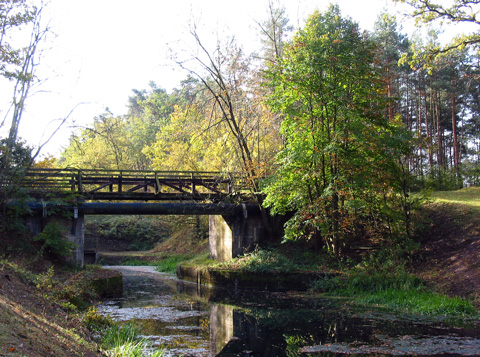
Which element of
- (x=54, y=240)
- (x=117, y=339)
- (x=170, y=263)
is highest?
(x=54, y=240)

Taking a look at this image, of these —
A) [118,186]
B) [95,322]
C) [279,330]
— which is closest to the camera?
[95,322]

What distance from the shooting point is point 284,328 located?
11.3 metres

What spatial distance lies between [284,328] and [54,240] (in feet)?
32.0

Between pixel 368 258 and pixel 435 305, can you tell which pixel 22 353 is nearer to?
pixel 435 305

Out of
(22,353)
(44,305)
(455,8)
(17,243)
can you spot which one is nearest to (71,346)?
(22,353)

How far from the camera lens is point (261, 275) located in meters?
18.5

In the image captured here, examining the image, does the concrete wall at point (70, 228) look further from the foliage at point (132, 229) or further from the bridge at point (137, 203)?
the foliage at point (132, 229)

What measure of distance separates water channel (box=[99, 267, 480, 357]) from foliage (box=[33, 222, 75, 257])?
3060mm

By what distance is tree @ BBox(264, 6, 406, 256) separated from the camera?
15.7 m

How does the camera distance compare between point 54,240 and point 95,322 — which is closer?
point 95,322

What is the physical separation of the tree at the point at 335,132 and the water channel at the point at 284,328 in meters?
3.56

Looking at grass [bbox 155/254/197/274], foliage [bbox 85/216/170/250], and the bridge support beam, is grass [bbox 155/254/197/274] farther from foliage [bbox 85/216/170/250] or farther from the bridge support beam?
foliage [bbox 85/216/170/250]

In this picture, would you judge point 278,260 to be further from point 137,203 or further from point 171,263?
point 171,263

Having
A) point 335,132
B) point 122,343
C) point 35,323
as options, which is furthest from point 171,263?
point 35,323
